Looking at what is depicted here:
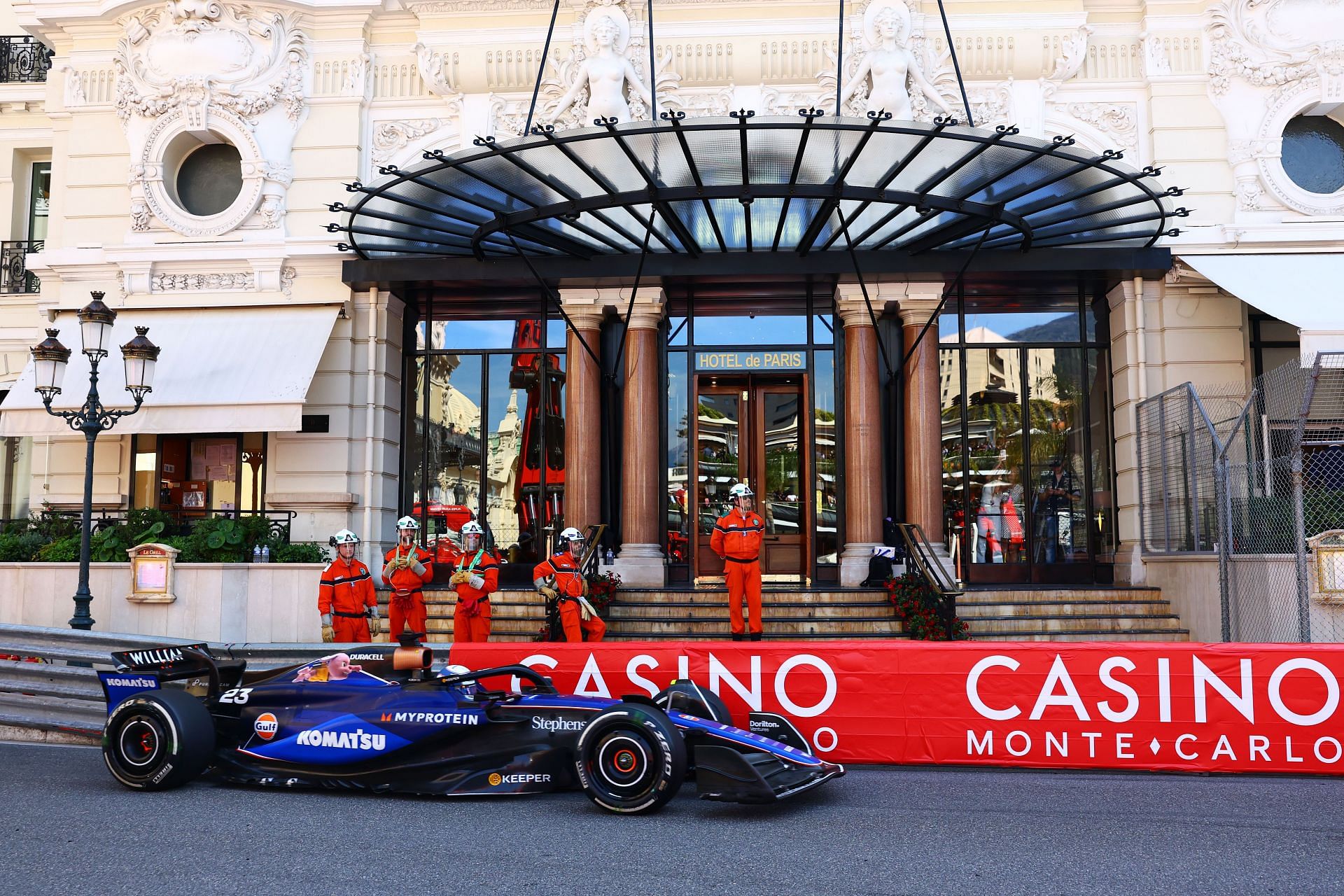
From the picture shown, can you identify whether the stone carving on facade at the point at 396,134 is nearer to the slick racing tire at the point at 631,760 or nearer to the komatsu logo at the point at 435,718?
the komatsu logo at the point at 435,718

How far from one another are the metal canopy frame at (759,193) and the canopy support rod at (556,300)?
0.24m

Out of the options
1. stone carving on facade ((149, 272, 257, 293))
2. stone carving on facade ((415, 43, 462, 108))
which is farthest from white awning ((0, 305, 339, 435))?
stone carving on facade ((415, 43, 462, 108))

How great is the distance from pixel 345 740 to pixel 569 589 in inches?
211

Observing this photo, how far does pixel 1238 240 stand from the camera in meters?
→ 16.1

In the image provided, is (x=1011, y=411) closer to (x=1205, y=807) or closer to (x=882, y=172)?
(x=882, y=172)

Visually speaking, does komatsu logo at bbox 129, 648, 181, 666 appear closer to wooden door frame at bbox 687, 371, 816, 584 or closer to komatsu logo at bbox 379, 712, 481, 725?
komatsu logo at bbox 379, 712, 481, 725

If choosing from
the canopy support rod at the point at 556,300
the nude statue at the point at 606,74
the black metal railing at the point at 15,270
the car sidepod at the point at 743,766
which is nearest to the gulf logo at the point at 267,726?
the car sidepod at the point at 743,766

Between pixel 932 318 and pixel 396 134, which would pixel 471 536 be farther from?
pixel 396 134

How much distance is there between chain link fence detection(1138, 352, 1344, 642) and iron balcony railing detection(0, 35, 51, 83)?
18418 millimetres

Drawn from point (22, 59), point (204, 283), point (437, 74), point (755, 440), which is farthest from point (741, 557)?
point (22, 59)

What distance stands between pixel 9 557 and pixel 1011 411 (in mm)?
14242

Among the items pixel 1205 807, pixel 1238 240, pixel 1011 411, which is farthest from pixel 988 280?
pixel 1205 807

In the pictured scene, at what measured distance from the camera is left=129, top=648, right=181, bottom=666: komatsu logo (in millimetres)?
8344

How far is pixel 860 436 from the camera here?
16.5 metres
